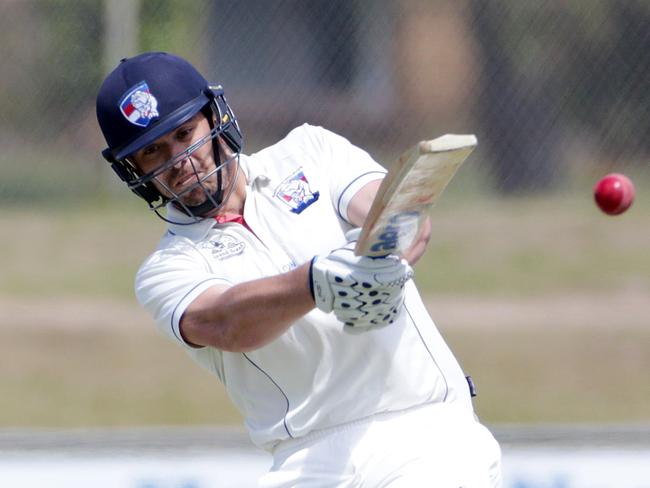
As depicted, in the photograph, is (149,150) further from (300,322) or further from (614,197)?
(614,197)

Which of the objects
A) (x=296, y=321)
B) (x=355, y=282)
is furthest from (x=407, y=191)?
(x=296, y=321)

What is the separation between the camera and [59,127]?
21.4 ft

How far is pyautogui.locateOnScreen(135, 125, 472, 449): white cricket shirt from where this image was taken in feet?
8.89

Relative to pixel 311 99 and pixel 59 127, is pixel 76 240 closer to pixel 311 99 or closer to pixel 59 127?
pixel 59 127

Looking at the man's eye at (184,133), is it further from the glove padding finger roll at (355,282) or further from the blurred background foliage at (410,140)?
the blurred background foliage at (410,140)

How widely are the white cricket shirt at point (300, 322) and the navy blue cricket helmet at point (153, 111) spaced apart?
0.11m

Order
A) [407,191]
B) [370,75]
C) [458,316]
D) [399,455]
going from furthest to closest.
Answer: [458,316] < [370,75] < [399,455] < [407,191]

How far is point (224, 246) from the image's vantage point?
2.82 meters

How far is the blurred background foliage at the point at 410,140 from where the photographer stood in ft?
20.9

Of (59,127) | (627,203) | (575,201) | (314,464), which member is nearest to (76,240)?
(59,127)

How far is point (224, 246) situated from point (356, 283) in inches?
23.1

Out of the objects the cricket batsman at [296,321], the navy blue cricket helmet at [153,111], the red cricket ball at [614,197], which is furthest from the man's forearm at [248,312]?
the red cricket ball at [614,197]

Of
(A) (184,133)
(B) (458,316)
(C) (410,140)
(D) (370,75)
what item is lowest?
(B) (458,316)

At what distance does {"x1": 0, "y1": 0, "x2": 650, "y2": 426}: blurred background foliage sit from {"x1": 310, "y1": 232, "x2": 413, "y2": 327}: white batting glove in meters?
4.01
